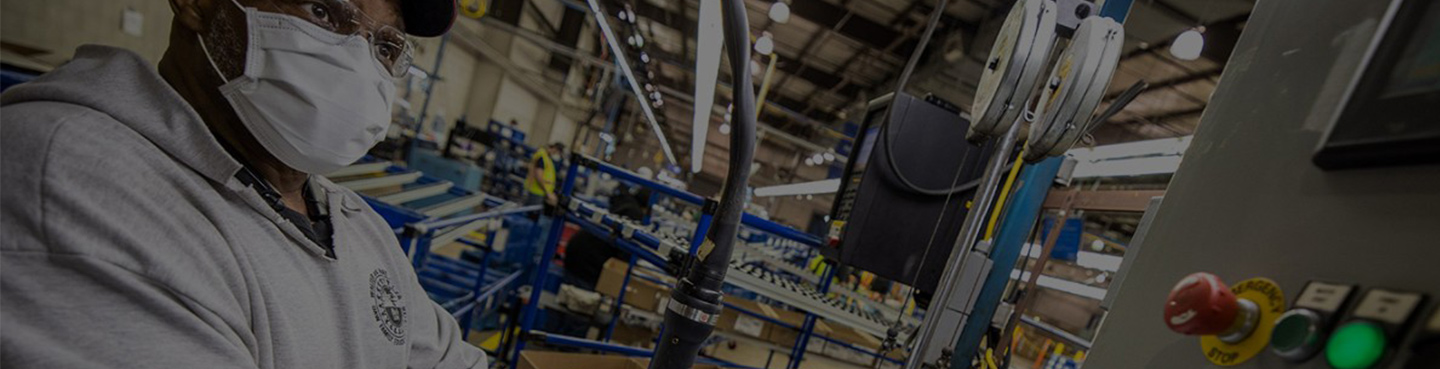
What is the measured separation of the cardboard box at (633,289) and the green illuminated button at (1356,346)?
12.8ft

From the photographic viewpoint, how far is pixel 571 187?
2994mm

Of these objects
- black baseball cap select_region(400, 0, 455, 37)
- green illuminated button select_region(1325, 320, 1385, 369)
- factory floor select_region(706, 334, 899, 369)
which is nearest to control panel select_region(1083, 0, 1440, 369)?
green illuminated button select_region(1325, 320, 1385, 369)

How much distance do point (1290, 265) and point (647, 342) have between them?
4.78 m

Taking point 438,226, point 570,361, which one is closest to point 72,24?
point 438,226

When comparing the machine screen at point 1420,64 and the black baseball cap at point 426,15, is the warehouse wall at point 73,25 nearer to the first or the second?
the black baseball cap at point 426,15

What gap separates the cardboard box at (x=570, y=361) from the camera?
2.30m

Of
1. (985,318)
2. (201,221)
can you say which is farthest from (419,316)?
(985,318)

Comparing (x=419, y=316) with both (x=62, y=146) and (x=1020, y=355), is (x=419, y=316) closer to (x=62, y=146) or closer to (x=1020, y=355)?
(x=62, y=146)

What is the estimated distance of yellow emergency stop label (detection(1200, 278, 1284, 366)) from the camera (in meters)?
0.55

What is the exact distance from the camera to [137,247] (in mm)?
624

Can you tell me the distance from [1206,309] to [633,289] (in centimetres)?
403

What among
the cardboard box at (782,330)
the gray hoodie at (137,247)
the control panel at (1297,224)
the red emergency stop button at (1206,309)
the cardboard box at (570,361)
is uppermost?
the control panel at (1297,224)

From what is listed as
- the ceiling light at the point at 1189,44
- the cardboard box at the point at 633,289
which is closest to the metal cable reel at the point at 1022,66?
the cardboard box at the point at 633,289

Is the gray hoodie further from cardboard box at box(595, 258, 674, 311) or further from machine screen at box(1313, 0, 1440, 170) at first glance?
cardboard box at box(595, 258, 674, 311)
